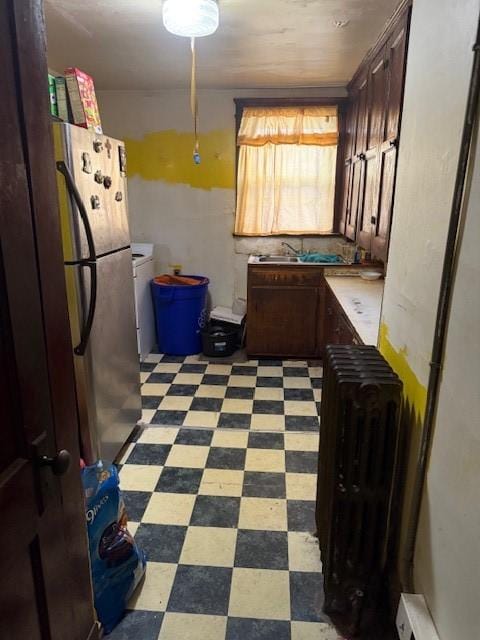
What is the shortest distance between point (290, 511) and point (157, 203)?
3.20m

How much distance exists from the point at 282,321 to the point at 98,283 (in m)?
2.05

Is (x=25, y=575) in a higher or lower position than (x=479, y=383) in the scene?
Result: lower

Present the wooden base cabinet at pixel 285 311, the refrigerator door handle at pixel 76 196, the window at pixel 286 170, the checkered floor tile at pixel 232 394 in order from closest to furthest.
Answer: the refrigerator door handle at pixel 76 196, the checkered floor tile at pixel 232 394, the wooden base cabinet at pixel 285 311, the window at pixel 286 170

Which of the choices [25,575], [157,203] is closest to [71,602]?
[25,575]

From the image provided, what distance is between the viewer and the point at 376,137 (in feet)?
8.65

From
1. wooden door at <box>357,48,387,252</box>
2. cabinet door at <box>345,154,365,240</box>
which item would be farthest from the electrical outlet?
cabinet door at <box>345,154,365,240</box>

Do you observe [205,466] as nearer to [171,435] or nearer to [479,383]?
[171,435]

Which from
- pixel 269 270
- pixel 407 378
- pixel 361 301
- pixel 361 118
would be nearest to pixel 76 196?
pixel 407 378

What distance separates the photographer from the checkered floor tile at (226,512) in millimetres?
1523

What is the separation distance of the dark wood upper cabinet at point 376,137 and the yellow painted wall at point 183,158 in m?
1.16

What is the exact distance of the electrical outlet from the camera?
1193 millimetres

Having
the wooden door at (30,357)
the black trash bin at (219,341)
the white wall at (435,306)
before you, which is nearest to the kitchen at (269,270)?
the white wall at (435,306)

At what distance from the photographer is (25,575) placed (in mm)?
769

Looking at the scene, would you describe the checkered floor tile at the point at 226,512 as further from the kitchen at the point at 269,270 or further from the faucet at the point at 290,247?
the faucet at the point at 290,247
